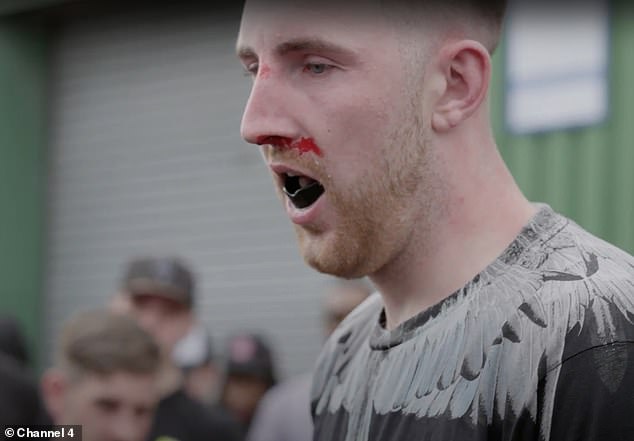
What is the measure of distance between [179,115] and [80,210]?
1593mm

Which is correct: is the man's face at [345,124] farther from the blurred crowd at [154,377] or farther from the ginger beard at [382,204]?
the blurred crowd at [154,377]

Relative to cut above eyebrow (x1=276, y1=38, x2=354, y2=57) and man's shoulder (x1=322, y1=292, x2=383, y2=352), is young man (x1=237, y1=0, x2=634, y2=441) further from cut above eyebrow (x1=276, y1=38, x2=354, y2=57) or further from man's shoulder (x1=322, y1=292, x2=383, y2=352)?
man's shoulder (x1=322, y1=292, x2=383, y2=352)

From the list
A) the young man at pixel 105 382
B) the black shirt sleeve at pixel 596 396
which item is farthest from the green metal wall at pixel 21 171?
the black shirt sleeve at pixel 596 396

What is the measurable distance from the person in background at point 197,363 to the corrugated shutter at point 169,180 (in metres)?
1.56

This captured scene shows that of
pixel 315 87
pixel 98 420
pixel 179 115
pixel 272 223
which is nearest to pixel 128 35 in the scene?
pixel 179 115

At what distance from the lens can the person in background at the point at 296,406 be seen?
4.98 meters

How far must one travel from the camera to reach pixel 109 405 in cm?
381

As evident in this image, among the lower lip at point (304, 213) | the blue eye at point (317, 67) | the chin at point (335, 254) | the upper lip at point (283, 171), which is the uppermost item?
the blue eye at point (317, 67)

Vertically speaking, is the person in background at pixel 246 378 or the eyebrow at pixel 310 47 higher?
the eyebrow at pixel 310 47

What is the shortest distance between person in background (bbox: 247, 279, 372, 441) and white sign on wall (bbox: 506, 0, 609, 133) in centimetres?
193

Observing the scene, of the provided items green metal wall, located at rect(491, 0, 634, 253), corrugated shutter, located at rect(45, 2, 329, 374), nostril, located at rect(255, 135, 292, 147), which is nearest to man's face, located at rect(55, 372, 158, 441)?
nostril, located at rect(255, 135, 292, 147)

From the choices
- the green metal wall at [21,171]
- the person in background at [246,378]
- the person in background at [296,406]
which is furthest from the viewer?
the green metal wall at [21,171]

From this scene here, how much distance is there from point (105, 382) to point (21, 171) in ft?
22.6

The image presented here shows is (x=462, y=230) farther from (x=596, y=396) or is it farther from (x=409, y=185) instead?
(x=596, y=396)
